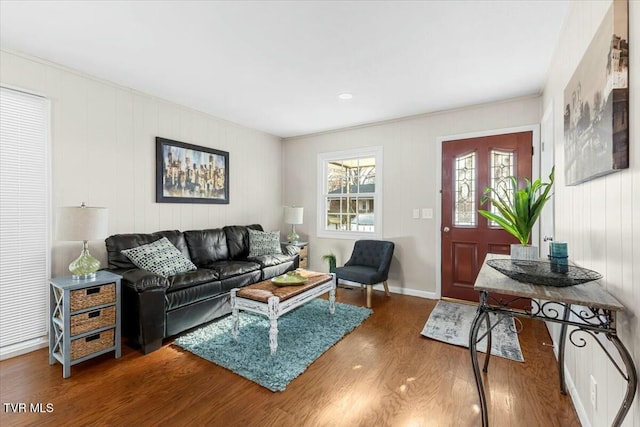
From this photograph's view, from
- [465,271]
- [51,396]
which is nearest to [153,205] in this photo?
[51,396]

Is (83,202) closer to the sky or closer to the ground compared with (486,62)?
closer to the ground

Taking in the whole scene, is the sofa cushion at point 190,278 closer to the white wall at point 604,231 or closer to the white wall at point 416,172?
the white wall at point 416,172

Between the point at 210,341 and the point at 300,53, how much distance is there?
2622 mm

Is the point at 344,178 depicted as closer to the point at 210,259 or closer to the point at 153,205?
the point at 210,259

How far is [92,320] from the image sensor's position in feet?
7.30

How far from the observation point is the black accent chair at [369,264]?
355 cm

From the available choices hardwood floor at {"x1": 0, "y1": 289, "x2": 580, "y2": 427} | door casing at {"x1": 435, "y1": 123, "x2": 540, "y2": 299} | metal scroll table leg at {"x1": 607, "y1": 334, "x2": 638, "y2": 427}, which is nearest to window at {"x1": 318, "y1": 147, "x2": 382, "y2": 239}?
door casing at {"x1": 435, "y1": 123, "x2": 540, "y2": 299}

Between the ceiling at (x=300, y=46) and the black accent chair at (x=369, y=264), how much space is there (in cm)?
192

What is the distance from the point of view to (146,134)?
3.30m

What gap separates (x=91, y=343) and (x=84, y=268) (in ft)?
1.94

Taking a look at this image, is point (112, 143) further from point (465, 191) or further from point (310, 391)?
point (465, 191)

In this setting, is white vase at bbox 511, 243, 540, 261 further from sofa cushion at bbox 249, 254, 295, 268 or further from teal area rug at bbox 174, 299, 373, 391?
sofa cushion at bbox 249, 254, 295, 268

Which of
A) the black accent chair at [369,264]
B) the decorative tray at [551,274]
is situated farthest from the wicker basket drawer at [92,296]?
the decorative tray at [551,274]

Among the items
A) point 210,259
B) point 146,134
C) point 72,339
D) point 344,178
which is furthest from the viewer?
point 344,178
